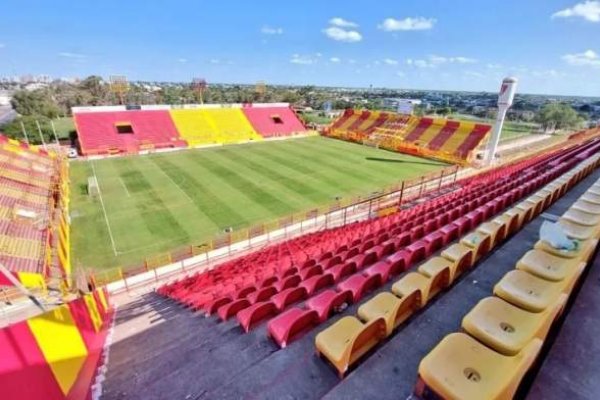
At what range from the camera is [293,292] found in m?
4.96

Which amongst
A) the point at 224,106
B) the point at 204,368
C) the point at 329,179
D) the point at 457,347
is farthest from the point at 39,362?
the point at 224,106

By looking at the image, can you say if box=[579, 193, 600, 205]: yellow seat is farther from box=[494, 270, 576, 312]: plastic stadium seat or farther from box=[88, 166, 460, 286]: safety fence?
box=[88, 166, 460, 286]: safety fence

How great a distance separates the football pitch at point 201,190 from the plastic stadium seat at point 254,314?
10531 mm

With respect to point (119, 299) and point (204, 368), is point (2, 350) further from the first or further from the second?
point (119, 299)

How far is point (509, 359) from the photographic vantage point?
7.91 feet

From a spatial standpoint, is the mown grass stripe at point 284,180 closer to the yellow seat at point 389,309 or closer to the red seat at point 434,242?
the red seat at point 434,242

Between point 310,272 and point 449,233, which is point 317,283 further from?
point 449,233

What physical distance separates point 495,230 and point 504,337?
3.48 meters

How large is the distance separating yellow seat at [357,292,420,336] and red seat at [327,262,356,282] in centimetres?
184

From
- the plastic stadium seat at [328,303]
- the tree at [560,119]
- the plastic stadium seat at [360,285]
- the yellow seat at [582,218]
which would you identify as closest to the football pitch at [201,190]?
the plastic stadium seat at [360,285]

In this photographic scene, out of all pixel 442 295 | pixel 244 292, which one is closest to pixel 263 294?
pixel 244 292

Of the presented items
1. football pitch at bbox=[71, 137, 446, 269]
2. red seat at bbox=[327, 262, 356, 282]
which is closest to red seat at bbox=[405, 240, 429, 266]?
red seat at bbox=[327, 262, 356, 282]

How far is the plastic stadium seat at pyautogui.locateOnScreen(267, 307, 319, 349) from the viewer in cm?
378

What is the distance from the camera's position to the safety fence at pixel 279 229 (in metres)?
12.3
